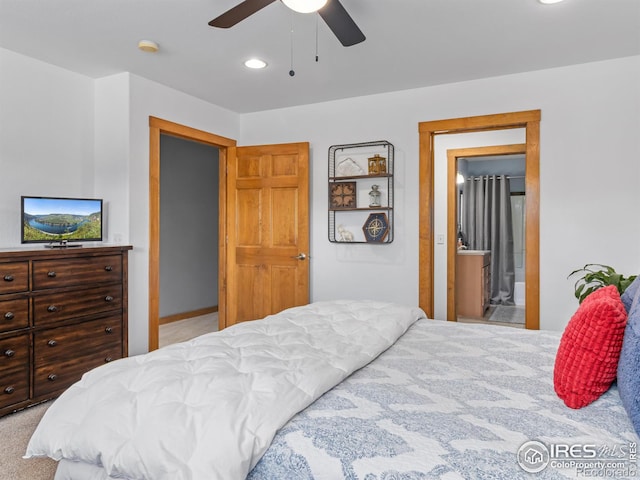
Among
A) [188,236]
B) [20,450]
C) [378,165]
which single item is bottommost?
[20,450]

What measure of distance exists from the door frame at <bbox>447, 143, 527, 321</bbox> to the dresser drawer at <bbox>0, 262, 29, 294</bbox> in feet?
12.6

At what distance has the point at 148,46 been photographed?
3008mm

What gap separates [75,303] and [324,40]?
2538mm

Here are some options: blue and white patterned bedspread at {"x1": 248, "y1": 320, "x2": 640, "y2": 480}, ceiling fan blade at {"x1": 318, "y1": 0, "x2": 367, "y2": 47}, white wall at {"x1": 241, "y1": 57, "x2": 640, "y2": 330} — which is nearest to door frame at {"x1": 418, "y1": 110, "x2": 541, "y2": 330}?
white wall at {"x1": 241, "y1": 57, "x2": 640, "y2": 330}

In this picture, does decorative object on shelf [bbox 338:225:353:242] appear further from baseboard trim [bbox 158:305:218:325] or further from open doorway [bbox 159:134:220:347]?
baseboard trim [bbox 158:305:218:325]

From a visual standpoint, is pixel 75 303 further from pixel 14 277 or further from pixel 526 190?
pixel 526 190

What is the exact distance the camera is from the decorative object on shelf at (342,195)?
4.23m

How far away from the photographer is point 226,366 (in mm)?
1486

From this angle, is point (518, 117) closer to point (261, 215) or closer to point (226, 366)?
point (261, 215)

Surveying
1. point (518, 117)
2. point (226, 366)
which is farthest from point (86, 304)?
point (518, 117)

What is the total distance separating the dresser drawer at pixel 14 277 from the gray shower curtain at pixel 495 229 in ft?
19.2

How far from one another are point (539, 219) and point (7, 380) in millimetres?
3963

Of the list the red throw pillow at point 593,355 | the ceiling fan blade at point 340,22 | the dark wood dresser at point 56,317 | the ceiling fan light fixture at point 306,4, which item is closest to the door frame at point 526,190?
the ceiling fan blade at point 340,22

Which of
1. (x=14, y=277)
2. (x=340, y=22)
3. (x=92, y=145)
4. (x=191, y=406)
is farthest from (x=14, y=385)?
(x=340, y=22)
